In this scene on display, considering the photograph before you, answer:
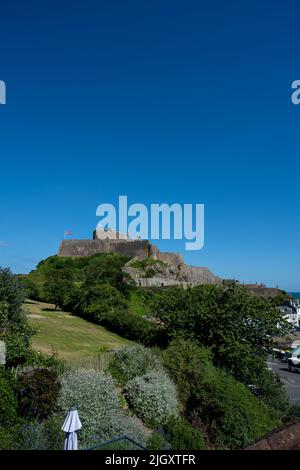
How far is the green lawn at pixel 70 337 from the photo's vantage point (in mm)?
19984

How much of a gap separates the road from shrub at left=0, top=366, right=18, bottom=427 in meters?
15.8

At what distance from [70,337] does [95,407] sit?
538 inches

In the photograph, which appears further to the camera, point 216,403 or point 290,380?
point 290,380

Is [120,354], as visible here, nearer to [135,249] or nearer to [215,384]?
[215,384]

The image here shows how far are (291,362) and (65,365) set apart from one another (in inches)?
1113

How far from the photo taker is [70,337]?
82.0ft

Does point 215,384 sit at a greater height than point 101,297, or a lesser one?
lesser

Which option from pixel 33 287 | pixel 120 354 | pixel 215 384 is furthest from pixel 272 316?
pixel 33 287

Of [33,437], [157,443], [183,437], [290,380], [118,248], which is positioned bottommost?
[290,380]

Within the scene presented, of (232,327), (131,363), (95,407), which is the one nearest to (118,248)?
(232,327)

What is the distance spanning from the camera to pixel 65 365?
14.9 m

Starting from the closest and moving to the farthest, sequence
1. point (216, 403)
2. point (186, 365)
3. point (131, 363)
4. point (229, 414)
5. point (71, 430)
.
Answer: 1. point (71, 430)
2. point (229, 414)
3. point (216, 403)
4. point (131, 363)
5. point (186, 365)

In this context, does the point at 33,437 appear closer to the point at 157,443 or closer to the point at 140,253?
the point at 157,443

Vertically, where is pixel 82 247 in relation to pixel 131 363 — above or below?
above
